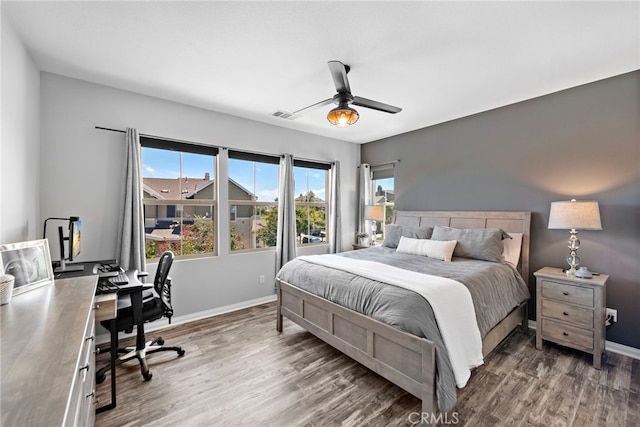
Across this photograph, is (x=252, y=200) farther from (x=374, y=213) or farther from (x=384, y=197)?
(x=384, y=197)

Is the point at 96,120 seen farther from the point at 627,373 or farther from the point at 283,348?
the point at 627,373

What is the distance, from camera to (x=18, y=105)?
81.6 inches

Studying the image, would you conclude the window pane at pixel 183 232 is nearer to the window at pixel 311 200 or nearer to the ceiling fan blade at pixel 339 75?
the window at pixel 311 200

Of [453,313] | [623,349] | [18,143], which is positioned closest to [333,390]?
[453,313]

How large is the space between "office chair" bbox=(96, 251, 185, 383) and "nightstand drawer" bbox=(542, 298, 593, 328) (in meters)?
3.53

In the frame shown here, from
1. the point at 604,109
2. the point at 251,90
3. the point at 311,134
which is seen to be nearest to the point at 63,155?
the point at 251,90

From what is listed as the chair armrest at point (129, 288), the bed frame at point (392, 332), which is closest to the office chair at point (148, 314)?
the chair armrest at point (129, 288)

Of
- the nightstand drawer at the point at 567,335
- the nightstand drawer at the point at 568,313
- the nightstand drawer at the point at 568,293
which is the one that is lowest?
the nightstand drawer at the point at 567,335

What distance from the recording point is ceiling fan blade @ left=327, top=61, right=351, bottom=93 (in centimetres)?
214

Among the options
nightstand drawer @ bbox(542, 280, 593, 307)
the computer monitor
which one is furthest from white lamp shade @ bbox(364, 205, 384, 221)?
the computer monitor

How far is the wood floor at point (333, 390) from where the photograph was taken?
1891 millimetres

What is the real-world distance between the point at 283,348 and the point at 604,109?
13.1 feet

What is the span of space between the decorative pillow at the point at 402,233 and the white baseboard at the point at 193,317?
1.92 m

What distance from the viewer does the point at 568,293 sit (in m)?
2.61
